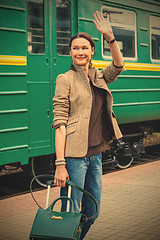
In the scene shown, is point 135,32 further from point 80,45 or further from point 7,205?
point 80,45

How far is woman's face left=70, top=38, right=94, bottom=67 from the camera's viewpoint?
4.02 meters

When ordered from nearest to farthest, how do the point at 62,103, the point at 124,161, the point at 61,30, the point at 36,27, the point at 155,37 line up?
the point at 62,103 → the point at 36,27 → the point at 61,30 → the point at 124,161 → the point at 155,37

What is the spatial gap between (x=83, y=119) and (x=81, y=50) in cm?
57

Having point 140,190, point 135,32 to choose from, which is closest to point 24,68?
point 140,190

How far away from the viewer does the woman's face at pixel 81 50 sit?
402cm

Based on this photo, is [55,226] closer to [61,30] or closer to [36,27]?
[36,27]

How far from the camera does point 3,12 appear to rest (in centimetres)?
720

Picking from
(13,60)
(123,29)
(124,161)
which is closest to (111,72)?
(13,60)

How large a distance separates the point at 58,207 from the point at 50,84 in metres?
2.13

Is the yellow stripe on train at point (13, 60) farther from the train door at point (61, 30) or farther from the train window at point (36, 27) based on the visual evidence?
the train door at point (61, 30)

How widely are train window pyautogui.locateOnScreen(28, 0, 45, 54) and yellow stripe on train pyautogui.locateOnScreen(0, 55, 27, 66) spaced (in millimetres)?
257

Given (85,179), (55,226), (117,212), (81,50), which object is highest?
(81,50)

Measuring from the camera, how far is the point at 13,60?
734 centimetres

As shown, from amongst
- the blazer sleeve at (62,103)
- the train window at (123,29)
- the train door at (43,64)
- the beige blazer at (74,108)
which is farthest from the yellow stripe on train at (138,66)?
the blazer sleeve at (62,103)
